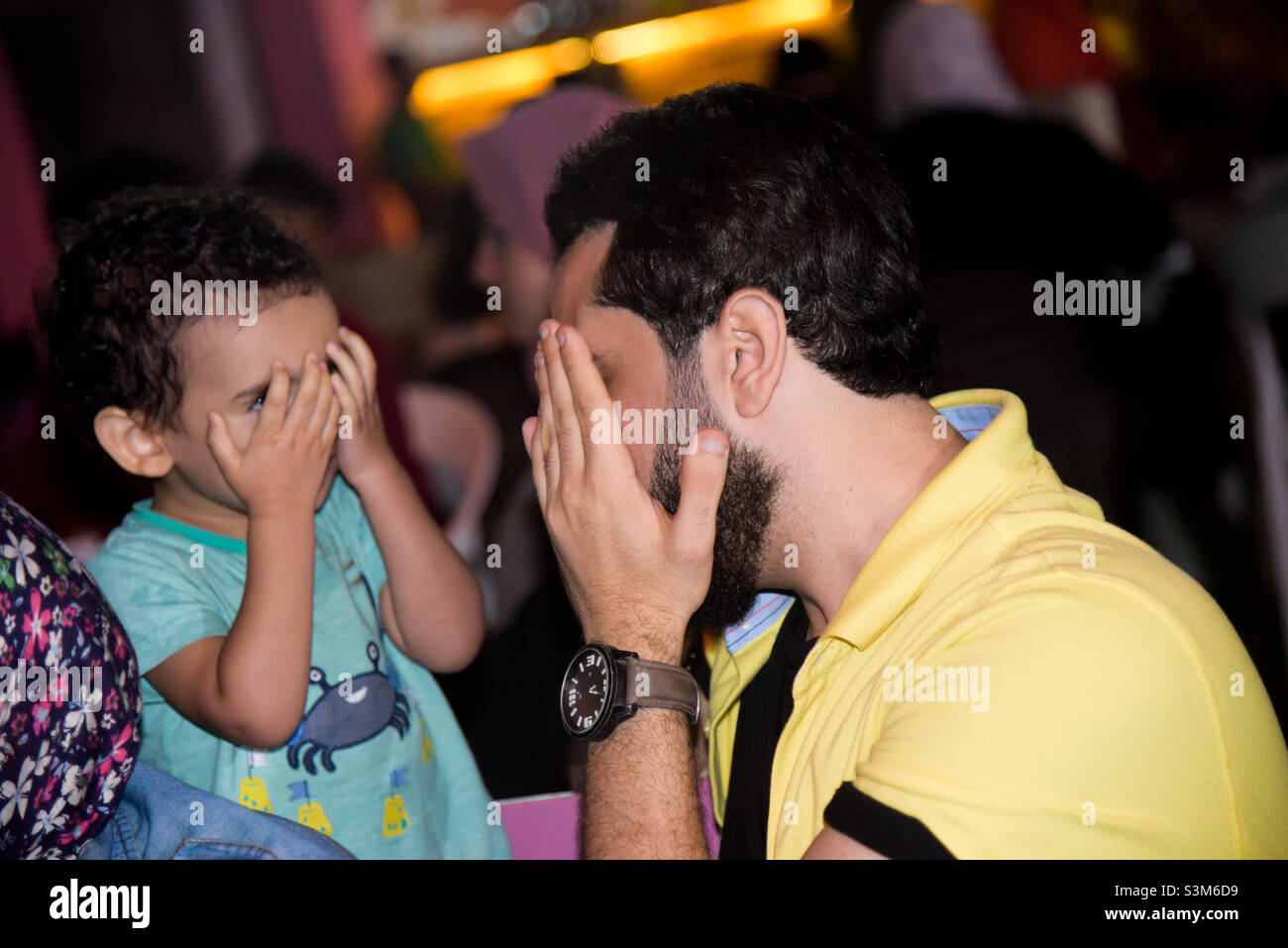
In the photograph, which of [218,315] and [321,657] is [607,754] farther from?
[218,315]

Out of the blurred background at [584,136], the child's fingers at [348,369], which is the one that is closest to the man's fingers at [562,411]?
the child's fingers at [348,369]

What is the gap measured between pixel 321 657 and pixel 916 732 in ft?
2.19

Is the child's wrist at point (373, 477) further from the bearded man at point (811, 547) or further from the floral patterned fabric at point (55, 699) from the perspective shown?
the floral patterned fabric at point (55, 699)

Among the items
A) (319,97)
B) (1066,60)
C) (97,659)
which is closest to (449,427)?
(97,659)

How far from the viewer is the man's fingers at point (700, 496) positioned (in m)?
1.06

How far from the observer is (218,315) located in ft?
3.77

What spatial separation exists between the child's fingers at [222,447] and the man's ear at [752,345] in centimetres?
50

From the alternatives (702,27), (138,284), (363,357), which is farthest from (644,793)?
(702,27)

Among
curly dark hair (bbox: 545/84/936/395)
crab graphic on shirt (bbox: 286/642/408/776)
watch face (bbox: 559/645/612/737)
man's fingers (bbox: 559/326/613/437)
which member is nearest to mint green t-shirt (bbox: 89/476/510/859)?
crab graphic on shirt (bbox: 286/642/408/776)

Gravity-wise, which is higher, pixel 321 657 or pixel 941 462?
pixel 941 462

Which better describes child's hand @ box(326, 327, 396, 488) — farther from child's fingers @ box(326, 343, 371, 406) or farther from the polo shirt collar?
the polo shirt collar

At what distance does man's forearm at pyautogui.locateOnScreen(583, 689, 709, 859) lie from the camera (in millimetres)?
943

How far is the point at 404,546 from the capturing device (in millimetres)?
1258

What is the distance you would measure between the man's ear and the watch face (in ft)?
0.90
